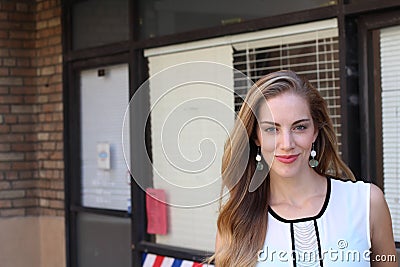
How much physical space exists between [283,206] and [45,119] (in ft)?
16.6

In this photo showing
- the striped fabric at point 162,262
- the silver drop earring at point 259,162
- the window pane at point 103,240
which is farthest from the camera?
the window pane at point 103,240

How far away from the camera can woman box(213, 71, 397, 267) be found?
2412mm

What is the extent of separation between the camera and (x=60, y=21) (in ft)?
23.0

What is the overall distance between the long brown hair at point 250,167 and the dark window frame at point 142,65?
4.40 ft

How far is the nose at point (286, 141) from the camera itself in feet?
7.84

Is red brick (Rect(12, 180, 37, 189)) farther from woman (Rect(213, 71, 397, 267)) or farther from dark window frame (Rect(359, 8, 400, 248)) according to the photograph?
woman (Rect(213, 71, 397, 267))

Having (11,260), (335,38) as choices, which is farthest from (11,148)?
(335,38)

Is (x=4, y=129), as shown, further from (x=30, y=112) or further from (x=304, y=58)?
(x=304, y=58)

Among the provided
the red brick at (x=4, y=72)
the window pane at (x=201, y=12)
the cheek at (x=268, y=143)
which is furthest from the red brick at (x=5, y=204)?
the cheek at (x=268, y=143)

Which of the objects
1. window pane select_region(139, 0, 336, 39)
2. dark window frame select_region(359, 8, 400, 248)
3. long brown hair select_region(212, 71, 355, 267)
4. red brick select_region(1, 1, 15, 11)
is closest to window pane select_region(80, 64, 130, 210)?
window pane select_region(139, 0, 336, 39)

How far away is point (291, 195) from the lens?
254cm

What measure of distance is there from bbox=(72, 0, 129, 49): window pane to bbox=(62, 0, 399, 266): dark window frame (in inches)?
2.6

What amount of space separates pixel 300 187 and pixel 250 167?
0.17 meters

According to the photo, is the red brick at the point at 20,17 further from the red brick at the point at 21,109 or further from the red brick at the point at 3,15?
the red brick at the point at 21,109
